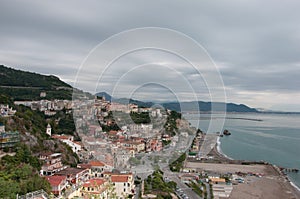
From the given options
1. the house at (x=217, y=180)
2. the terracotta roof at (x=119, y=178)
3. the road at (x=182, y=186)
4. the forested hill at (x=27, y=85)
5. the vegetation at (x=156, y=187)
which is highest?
the forested hill at (x=27, y=85)

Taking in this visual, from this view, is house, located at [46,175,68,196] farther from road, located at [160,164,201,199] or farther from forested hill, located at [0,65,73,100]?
forested hill, located at [0,65,73,100]

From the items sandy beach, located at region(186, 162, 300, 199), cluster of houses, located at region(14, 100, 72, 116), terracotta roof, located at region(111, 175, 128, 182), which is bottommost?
sandy beach, located at region(186, 162, 300, 199)

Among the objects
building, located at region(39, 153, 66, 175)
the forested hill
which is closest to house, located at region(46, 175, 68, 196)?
building, located at region(39, 153, 66, 175)

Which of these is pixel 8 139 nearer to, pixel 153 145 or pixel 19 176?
pixel 19 176

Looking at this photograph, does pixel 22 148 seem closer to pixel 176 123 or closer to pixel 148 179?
pixel 148 179

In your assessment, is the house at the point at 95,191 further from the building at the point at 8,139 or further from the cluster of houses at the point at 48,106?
the cluster of houses at the point at 48,106

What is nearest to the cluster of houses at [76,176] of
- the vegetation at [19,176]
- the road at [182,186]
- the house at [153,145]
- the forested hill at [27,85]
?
the vegetation at [19,176]
